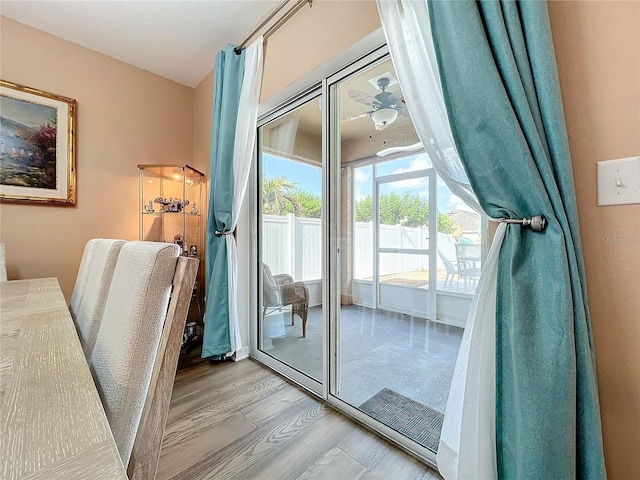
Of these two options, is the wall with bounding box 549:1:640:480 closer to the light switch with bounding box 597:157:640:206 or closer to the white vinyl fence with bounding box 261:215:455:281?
the light switch with bounding box 597:157:640:206

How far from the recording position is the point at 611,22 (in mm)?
783

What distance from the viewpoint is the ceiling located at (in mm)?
1893

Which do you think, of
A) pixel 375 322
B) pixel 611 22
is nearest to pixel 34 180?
pixel 375 322

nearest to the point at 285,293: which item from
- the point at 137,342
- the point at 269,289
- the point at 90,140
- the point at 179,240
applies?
the point at 269,289

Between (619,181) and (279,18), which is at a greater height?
(279,18)

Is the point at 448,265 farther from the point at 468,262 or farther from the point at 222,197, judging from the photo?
the point at 222,197

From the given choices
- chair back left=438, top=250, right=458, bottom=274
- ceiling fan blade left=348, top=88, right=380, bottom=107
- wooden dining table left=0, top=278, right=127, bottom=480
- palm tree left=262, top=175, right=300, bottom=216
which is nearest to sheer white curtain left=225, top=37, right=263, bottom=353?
palm tree left=262, top=175, right=300, bottom=216

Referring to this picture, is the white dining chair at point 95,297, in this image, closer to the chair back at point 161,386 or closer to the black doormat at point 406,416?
the chair back at point 161,386

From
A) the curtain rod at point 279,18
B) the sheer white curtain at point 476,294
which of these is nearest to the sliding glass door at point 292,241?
the curtain rod at point 279,18

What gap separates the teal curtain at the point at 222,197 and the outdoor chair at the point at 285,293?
13.0 inches

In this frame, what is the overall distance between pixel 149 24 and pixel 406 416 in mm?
3204

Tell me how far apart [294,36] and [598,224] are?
6.08ft

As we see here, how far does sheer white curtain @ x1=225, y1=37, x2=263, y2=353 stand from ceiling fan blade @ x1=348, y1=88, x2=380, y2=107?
770 mm

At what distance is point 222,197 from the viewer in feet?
7.35
